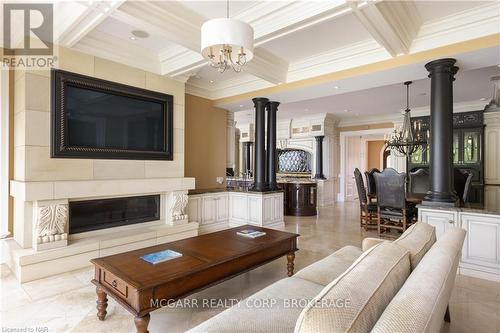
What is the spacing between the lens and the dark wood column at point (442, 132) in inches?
135

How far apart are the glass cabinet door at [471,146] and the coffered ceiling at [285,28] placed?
4.71 m

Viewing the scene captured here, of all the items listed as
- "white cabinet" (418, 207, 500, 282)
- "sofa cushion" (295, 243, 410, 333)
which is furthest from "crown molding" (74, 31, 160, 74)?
"white cabinet" (418, 207, 500, 282)

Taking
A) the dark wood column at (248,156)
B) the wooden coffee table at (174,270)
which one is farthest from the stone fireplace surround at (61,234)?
the dark wood column at (248,156)

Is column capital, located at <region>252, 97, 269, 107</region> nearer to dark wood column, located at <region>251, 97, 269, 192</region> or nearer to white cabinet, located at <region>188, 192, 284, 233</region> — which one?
dark wood column, located at <region>251, 97, 269, 192</region>

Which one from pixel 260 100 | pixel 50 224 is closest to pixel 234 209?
pixel 260 100

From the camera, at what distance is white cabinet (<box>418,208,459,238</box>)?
10.8 ft

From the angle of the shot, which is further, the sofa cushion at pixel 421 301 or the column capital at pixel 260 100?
the column capital at pixel 260 100

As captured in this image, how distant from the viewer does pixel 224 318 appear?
150 cm

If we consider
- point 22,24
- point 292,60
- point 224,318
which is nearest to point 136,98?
point 22,24

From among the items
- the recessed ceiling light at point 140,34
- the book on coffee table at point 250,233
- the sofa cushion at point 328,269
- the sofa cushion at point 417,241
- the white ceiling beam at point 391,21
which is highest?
the recessed ceiling light at point 140,34

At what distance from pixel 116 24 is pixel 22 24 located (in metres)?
1.01

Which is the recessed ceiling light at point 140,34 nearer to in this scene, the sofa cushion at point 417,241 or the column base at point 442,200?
the sofa cushion at point 417,241

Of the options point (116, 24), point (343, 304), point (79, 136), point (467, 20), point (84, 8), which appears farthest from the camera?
point (79, 136)

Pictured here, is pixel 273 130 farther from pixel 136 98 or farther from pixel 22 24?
pixel 22 24
